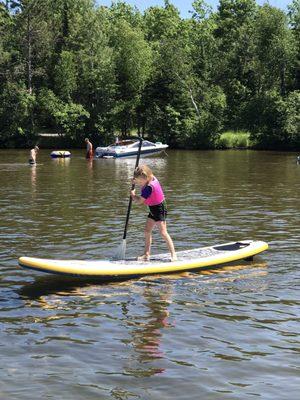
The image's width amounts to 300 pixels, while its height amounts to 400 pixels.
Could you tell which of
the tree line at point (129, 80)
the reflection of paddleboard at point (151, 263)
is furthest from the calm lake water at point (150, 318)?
the tree line at point (129, 80)

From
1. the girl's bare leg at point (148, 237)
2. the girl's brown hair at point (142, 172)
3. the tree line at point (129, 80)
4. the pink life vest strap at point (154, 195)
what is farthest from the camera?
the tree line at point (129, 80)

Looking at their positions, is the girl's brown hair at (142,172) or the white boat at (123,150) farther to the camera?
the white boat at (123,150)

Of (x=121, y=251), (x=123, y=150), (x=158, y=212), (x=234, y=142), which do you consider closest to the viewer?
(x=158, y=212)

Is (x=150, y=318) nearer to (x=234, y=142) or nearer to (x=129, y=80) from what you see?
→ (x=234, y=142)

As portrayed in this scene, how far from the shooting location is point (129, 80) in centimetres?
6800

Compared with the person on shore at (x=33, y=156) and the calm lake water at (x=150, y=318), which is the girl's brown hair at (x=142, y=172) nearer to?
the calm lake water at (x=150, y=318)

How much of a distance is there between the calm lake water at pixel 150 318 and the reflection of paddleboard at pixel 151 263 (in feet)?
0.63

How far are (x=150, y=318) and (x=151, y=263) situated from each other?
103 inches

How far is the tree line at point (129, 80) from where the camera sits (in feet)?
213

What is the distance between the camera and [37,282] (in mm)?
10953

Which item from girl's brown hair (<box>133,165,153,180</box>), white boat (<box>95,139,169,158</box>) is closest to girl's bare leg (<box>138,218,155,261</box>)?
girl's brown hair (<box>133,165,153,180</box>)

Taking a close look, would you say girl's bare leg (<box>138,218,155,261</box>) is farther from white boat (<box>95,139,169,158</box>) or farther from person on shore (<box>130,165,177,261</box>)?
white boat (<box>95,139,169,158</box>)

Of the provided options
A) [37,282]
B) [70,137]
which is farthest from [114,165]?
[37,282]

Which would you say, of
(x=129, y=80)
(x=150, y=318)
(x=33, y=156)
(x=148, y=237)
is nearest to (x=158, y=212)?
(x=148, y=237)
